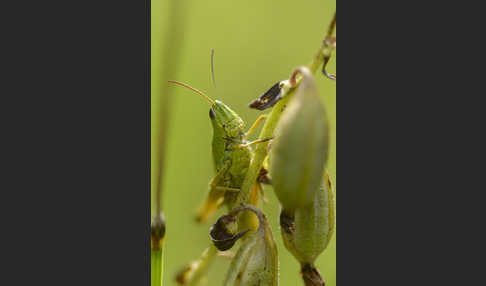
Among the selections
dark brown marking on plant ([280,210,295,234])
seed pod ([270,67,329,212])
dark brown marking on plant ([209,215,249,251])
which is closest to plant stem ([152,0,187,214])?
dark brown marking on plant ([209,215,249,251])

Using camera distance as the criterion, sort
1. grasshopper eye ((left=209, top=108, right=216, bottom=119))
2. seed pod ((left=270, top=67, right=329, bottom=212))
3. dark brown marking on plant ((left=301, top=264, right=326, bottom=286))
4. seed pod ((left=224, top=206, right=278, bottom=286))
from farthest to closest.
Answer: grasshopper eye ((left=209, top=108, right=216, bottom=119)) < dark brown marking on plant ((left=301, top=264, right=326, bottom=286)) < seed pod ((left=224, top=206, right=278, bottom=286)) < seed pod ((left=270, top=67, right=329, bottom=212))

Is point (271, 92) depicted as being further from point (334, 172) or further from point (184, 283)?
point (184, 283)

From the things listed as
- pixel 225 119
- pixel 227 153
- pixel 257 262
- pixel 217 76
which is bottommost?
pixel 257 262

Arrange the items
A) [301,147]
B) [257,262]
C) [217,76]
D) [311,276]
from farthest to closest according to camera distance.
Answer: [217,76], [311,276], [257,262], [301,147]

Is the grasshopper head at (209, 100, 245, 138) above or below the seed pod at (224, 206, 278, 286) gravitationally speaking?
above

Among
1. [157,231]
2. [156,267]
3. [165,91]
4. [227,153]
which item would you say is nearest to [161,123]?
[165,91]

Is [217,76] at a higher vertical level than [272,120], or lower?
higher

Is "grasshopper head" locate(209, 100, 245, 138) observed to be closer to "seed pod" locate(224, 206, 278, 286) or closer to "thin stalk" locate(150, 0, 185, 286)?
"thin stalk" locate(150, 0, 185, 286)

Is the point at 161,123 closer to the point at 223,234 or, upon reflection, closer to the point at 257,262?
the point at 223,234

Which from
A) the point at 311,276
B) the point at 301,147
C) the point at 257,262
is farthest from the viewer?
the point at 311,276
